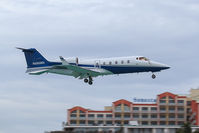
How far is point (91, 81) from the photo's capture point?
81.6 m

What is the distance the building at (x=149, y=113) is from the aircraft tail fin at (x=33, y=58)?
70827 mm

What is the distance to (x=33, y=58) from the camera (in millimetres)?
86375

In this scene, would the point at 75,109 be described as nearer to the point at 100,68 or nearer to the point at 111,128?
the point at 111,128

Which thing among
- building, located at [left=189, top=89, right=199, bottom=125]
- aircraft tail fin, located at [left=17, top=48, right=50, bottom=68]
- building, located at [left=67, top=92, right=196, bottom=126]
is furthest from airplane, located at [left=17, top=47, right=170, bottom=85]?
building, located at [left=67, top=92, right=196, bottom=126]

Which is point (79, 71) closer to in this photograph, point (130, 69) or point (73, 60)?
point (73, 60)

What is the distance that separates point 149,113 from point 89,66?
76521mm

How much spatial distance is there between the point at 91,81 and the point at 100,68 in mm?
2974

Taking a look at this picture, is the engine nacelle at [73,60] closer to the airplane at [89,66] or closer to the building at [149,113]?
the airplane at [89,66]

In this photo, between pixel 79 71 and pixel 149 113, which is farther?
pixel 149 113

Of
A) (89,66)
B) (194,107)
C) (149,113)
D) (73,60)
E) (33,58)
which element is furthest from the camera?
(149,113)

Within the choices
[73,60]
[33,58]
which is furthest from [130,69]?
[33,58]

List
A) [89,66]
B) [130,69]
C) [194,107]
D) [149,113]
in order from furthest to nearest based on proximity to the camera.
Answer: [149,113], [194,107], [89,66], [130,69]

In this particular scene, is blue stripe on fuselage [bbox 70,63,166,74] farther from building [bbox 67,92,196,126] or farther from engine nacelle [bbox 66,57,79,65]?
building [bbox 67,92,196,126]

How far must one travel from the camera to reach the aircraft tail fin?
85444mm
